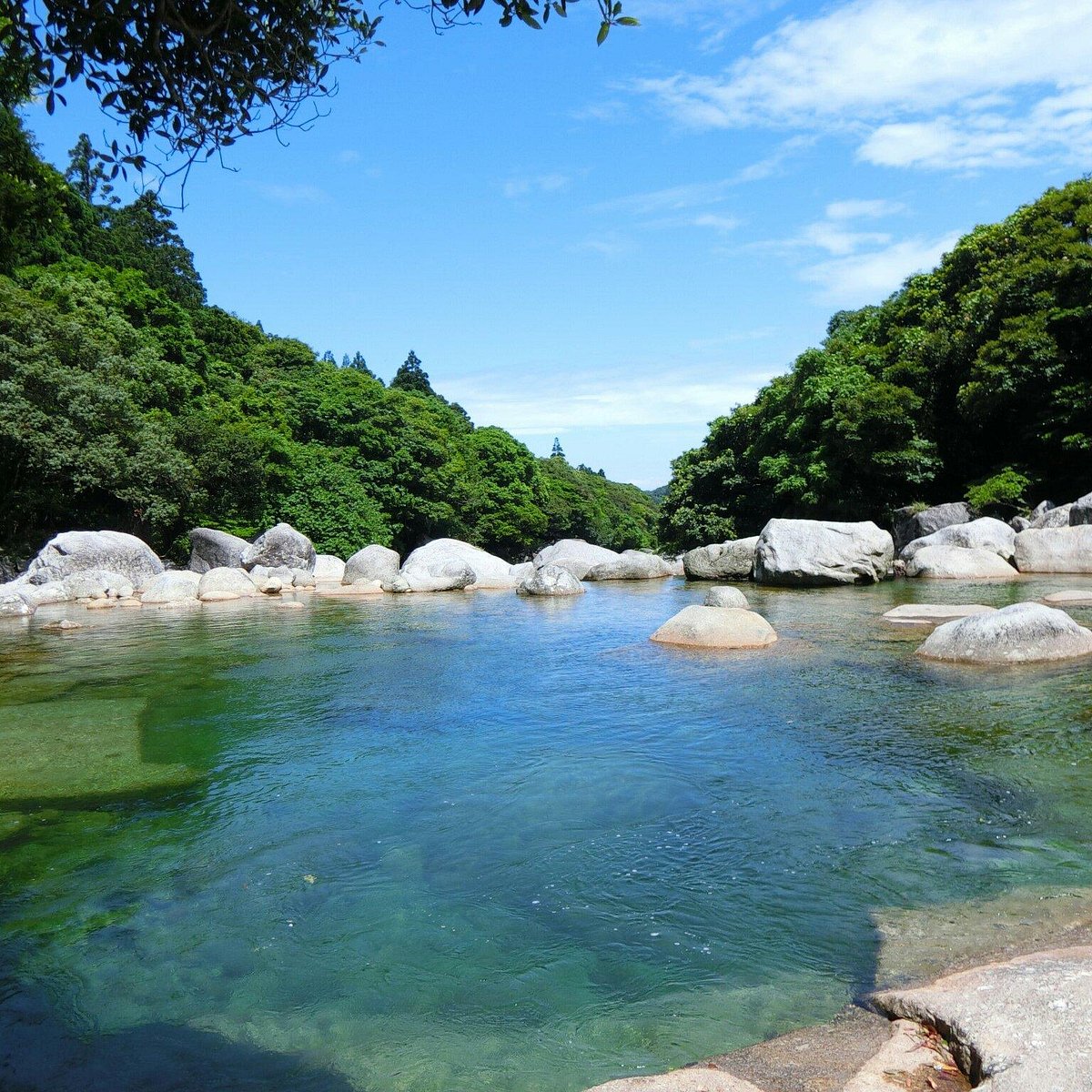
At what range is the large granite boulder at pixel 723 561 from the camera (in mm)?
26188

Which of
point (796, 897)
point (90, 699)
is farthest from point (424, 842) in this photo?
point (90, 699)

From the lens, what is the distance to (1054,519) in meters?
24.7

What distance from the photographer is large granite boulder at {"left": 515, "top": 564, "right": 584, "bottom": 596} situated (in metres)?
23.6

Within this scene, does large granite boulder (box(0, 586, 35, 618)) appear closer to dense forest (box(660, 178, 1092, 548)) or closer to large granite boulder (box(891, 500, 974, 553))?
dense forest (box(660, 178, 1092, 548))

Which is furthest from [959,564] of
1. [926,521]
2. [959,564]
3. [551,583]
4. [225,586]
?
[225,586]

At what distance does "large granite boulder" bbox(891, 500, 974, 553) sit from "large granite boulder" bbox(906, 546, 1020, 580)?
144 inches

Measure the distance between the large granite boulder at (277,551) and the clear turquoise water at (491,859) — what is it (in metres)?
20.3

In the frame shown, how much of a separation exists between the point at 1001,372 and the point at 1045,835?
28047mm

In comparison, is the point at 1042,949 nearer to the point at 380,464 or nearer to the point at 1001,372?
the point at 1001,372

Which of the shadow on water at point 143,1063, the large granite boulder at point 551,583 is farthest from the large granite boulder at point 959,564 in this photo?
the shadow on water at point 143,1063

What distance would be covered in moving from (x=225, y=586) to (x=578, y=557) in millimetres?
13381

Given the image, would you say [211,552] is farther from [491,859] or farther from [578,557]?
[491,859]

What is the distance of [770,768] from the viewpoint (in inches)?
277

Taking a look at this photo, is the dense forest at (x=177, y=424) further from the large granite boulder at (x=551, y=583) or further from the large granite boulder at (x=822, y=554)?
the large granite boulder at (x=822, y=554)
